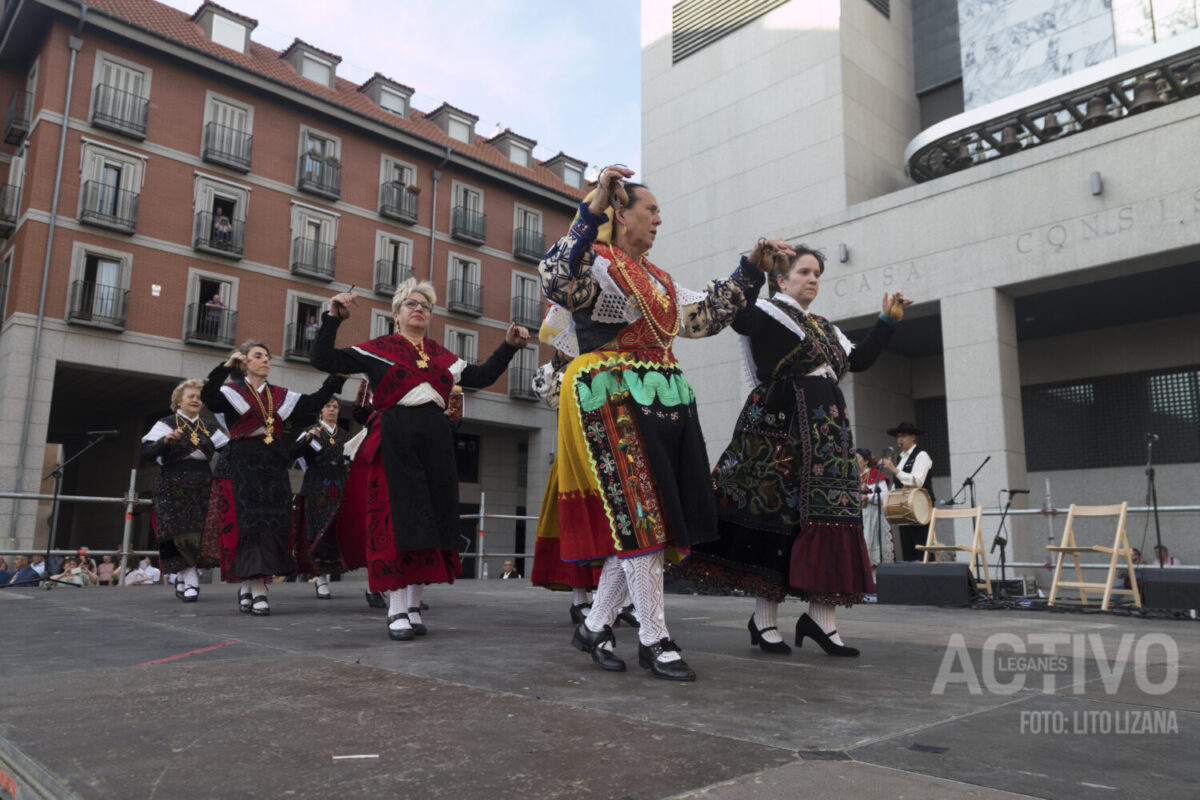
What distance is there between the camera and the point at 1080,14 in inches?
522

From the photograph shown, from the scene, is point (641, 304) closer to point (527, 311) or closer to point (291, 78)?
point (291, 78)

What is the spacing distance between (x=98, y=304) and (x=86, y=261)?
1180mm

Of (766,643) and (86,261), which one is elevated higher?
(86,261)

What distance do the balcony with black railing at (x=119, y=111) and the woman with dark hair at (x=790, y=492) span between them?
2186 cm

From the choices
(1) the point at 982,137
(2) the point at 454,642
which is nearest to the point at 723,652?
(2) the point at 454,642

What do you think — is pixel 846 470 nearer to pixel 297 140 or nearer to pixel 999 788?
pixel 999 788

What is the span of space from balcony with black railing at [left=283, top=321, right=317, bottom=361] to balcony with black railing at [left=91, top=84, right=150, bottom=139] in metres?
5.98

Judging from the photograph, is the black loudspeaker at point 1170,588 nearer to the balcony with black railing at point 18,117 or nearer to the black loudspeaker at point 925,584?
the black loudspeaker at point 925,584

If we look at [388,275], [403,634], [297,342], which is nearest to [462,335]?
[388,275]

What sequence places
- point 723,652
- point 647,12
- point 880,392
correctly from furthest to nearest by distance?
point 647,12, point 880,392, point 723,652

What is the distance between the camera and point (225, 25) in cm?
2488

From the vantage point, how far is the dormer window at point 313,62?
26859 mm

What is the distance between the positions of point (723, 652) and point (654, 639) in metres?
0.77

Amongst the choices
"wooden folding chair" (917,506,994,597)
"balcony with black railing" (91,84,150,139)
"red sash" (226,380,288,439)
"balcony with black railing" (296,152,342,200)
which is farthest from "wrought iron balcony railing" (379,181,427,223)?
"red sash" (226,380,288,439)
